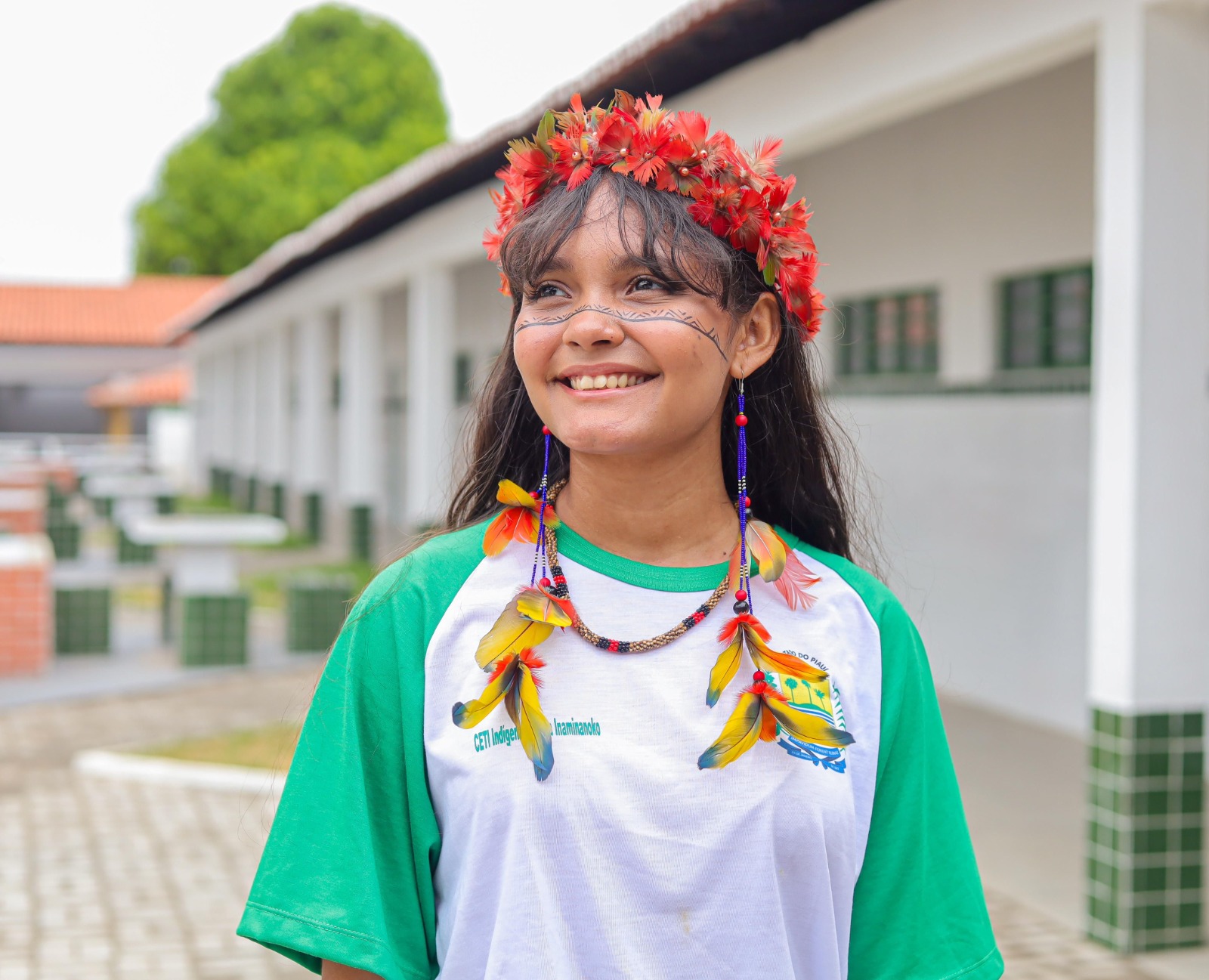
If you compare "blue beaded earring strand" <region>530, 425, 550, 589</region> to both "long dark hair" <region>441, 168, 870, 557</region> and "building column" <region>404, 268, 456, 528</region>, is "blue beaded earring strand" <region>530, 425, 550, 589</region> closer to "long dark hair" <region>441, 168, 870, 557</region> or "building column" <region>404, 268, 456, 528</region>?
"long dark hair" <region>441, 168, 870, 557</region>

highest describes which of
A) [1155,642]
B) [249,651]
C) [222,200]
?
[222,200]

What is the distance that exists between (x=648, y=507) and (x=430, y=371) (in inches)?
427

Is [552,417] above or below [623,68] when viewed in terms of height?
below

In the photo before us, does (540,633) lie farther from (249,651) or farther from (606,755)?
(249,651)

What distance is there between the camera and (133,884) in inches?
231

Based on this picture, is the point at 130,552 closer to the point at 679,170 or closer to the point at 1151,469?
the point at 1151,469

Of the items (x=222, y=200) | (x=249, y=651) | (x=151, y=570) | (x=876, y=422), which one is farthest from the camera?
(x=222, y=200)

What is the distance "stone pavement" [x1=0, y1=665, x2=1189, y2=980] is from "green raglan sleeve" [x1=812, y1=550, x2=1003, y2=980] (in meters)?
1.84

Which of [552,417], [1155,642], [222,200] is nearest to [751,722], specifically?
[552,417]

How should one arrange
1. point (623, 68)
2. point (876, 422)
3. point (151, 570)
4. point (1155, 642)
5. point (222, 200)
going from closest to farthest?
point (1155, 642) < point (623, 68) < point (876, 422) < point (151, 570) < point (222, 200)

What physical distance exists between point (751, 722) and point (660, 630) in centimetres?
15

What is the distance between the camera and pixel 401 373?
21.1 m

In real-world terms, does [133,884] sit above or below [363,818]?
below

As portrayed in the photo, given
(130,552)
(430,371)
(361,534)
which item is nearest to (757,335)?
(430,371)
